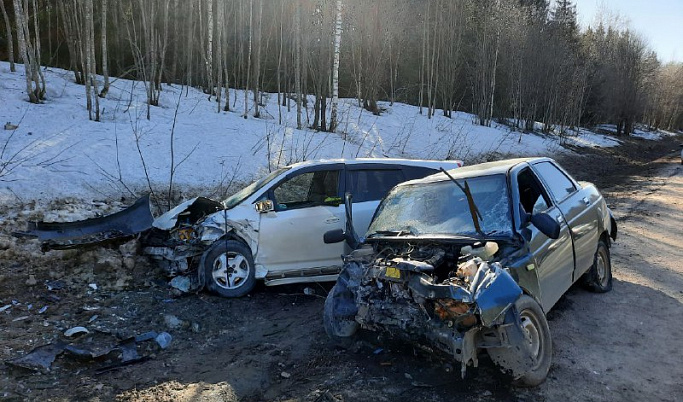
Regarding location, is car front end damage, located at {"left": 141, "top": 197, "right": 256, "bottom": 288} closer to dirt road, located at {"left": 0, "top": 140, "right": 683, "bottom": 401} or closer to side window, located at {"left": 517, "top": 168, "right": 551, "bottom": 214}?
dirt road, located at {"left": 0, "top": 140, "right": 683, "bottom": 401}

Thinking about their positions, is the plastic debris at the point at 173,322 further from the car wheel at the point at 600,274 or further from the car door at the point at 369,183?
the car wheel at the point at 600,274

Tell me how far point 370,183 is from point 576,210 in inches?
107

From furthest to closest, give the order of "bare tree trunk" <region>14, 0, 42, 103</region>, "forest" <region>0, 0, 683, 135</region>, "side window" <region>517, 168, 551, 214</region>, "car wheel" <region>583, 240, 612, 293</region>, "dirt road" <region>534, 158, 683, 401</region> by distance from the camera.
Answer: "forest" <region>0, 0, 683, 135</region> → "bare tree trunk" <region>14, 0, 42, 103</region> → "car wheel" <region>583, 240, 612, 293</region> → "side window" <region>517, 168, 551, 214</region> → "dirt road" <region>534, 158, 683, 401</region>

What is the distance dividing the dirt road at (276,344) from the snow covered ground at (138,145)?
80.6 inches

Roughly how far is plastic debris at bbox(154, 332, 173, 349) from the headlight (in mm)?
1557

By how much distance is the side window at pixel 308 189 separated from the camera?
6.72 meters

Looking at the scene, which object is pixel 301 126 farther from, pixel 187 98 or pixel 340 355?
pixel 340 355

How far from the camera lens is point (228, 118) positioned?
54.3 feet

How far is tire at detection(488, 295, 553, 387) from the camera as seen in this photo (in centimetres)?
353

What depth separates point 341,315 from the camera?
4449 millimetres

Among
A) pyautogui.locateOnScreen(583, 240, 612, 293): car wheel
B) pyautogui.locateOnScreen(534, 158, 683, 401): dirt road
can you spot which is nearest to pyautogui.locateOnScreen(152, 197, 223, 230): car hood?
pyautogui.locateOnScreen(534, 158, 683, 401): dirt road

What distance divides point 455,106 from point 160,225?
39.1 meters

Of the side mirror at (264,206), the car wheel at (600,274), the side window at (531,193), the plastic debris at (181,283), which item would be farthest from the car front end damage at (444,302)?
the plastic debris at (181,283)

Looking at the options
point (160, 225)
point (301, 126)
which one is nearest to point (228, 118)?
point (301, 126)
